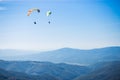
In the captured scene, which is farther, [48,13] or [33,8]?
[48,13]

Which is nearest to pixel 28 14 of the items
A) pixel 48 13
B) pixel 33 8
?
pixel 33 8

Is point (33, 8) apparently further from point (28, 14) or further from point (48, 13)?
point (48, 13)

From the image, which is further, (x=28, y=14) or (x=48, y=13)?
(x=48, y=13)
